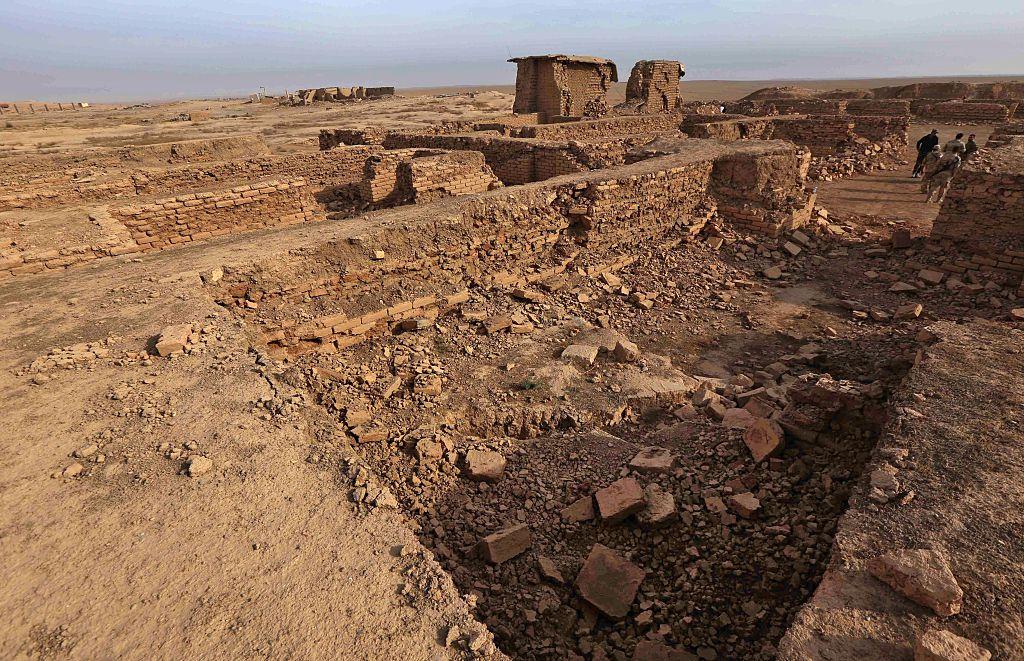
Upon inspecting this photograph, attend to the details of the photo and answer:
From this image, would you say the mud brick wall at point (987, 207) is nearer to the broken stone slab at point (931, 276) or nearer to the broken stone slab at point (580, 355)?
the broken stone slab at point (931, 276)

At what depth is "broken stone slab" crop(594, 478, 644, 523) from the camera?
3770 millimetres

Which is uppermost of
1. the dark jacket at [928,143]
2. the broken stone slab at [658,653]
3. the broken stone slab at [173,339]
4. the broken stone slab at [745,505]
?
the dark jacket at [928,143]

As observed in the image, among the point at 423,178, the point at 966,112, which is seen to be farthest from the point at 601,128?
the point at 966,112

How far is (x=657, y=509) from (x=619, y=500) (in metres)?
0.28

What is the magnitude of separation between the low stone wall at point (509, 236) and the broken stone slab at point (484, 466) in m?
2.59

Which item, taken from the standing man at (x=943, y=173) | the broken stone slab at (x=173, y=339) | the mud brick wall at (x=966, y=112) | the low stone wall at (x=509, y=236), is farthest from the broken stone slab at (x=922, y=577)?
the mud brick wall at (x=966, y=112)

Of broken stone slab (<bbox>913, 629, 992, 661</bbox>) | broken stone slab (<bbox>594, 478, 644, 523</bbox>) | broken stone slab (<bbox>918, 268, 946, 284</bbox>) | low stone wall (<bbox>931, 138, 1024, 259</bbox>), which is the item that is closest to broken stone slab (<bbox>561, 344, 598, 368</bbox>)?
broken stone slab (<bbox>594, 478, 644, 523</bbox>)

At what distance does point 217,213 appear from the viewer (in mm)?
8609

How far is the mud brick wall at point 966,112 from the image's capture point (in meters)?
22.7

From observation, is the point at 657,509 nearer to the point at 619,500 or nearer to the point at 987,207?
the point at 619,500

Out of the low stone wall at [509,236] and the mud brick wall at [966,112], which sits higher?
the mud brick wall at [966,112]

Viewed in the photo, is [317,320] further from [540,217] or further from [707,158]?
[707,158]

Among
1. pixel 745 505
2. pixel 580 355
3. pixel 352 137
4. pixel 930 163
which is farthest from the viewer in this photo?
pixel 352 137

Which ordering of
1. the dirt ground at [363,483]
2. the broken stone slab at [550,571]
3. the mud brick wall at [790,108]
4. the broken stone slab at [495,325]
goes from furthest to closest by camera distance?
the mud brick wall at [790,108] → the broken stone slab at [495,325] → the broken stone slab at [550,571] → the dirt ground at [363,483]
